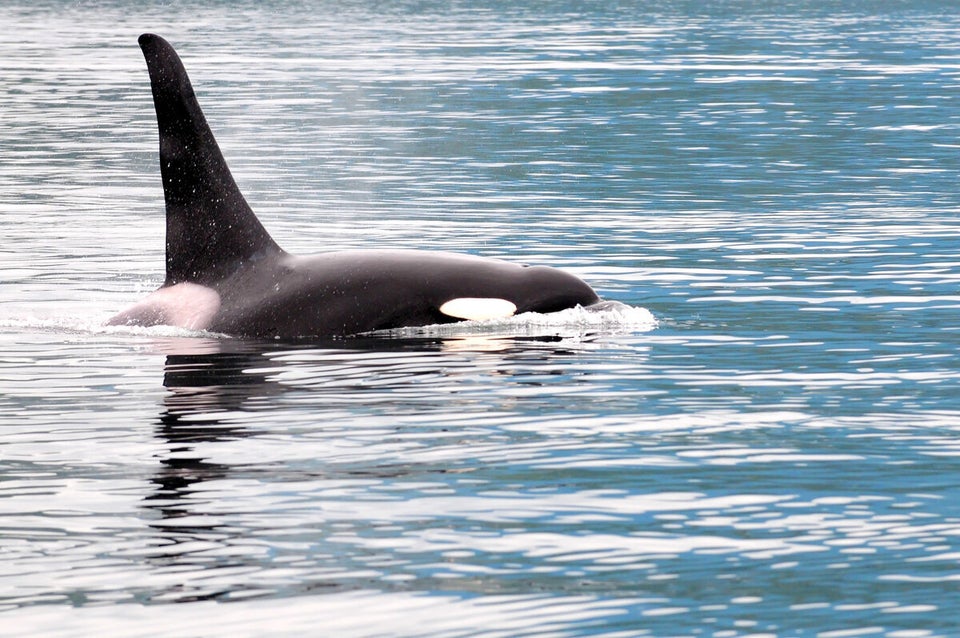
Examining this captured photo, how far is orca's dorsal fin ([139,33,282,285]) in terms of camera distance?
46.8 ft

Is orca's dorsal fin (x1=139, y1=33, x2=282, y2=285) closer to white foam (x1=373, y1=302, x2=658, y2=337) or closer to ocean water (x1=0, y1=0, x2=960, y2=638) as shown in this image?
ocean water (x1=0, y1=0, x2=960, y2=638)

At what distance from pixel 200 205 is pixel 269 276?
699mm

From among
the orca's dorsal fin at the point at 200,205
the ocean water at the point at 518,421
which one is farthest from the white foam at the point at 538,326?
the orca's dorsal fin at the point at 200,205

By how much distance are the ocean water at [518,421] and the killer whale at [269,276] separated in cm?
22

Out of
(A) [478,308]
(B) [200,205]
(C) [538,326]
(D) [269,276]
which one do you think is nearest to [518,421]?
(A) [478,308]

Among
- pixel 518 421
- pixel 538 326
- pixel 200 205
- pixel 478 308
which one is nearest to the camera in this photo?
pixel 518 421

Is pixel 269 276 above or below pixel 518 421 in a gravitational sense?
above

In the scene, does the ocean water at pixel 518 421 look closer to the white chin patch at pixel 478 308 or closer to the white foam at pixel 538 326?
the white foam at pixel 538 326

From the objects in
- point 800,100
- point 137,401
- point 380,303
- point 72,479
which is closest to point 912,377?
point 380,303

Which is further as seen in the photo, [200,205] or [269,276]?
[200,205]

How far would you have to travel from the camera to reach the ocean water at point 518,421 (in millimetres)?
7805

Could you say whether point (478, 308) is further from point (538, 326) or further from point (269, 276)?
point (269, 276)

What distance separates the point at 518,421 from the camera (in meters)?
11.1

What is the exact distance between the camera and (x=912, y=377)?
12602 mm
